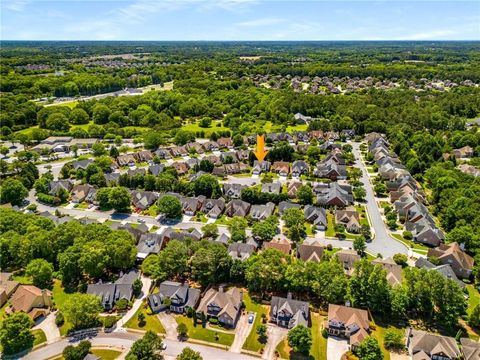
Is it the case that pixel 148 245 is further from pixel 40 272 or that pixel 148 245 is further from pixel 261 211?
pixel 261 211

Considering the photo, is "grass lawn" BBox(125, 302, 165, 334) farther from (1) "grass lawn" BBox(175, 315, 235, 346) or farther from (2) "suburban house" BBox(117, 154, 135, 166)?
(2) "suburban house" BBox(117, 154, 135, 166)

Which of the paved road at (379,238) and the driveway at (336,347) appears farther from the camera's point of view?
the paved road at (379,238)

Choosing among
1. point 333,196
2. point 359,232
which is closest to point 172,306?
point 359,232

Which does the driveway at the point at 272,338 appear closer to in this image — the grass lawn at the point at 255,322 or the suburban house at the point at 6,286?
the grass lawn at the point at 255,322

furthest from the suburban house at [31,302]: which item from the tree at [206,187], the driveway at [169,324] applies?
the tree at [206,187]

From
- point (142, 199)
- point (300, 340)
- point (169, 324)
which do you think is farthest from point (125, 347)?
point (142, 199)

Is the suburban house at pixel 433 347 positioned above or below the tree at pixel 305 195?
below

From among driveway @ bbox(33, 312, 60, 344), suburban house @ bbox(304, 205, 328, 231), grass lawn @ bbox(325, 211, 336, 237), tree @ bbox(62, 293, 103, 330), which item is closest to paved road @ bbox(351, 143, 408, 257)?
grass lawn @ bbox(325, 211, 336, 237)
